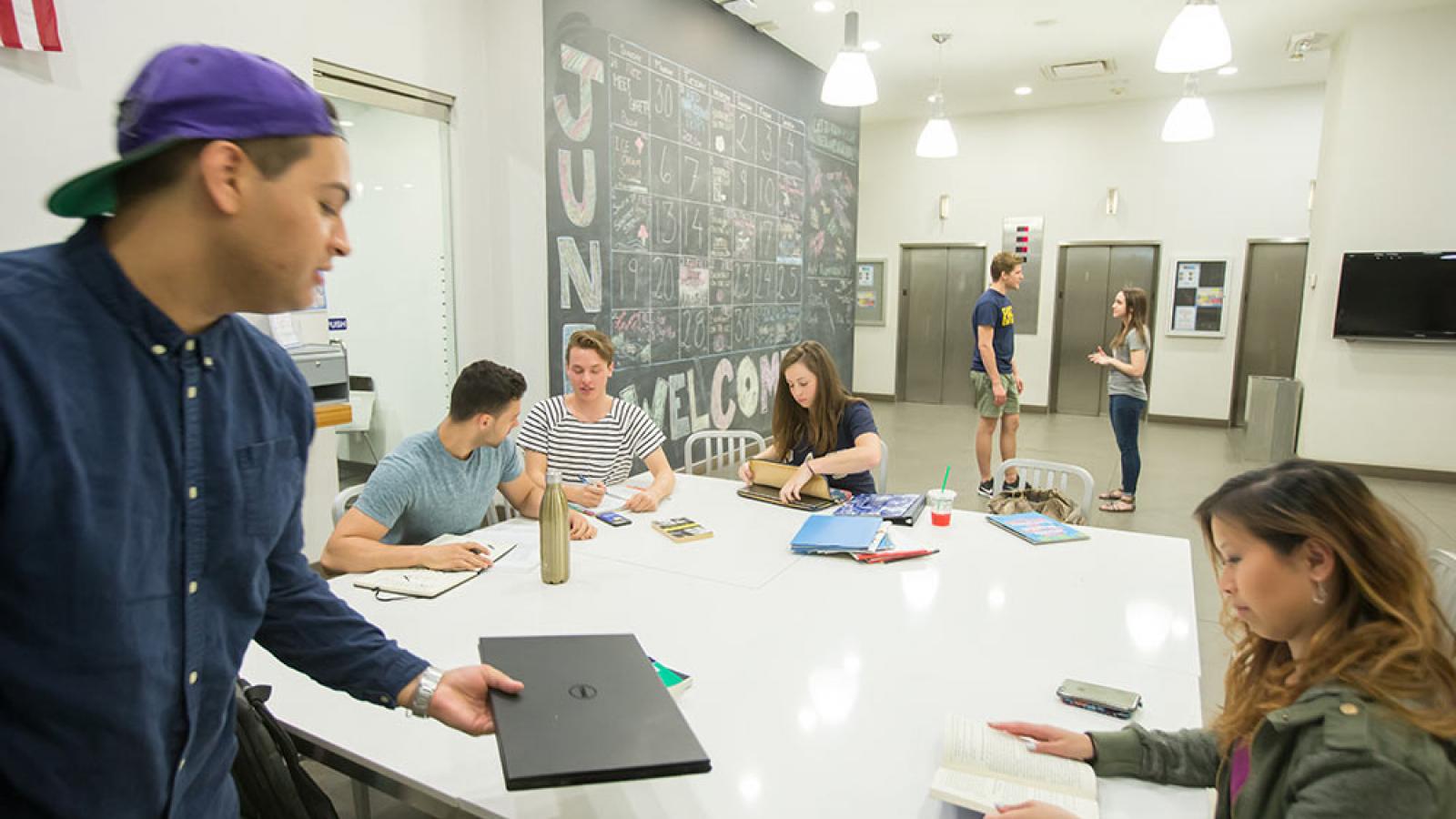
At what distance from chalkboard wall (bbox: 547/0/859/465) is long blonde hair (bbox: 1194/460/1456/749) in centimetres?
372

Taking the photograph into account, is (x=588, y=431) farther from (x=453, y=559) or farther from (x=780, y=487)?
(x=453, y=559)

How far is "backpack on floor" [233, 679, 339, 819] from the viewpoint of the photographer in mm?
1260

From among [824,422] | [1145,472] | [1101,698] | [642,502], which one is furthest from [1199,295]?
[1101,698]

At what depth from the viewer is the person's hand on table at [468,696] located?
119 cm

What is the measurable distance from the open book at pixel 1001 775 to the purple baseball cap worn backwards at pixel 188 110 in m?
1.24

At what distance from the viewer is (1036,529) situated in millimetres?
2623

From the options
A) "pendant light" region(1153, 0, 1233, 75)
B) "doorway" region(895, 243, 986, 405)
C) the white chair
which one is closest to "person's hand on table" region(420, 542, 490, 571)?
"pendant light" region(1153, 0, 1233, 75)

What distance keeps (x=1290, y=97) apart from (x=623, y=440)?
26.6 ft

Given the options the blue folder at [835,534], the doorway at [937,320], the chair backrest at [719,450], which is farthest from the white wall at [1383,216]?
the blue folder at [835,534]

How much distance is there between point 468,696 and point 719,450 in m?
3.62

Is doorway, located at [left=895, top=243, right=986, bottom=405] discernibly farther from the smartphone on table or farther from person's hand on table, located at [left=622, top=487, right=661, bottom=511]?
the smartphone on table

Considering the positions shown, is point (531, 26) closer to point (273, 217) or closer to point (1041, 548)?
point (1041, 548)

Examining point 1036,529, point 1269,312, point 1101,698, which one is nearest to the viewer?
point 1101,698

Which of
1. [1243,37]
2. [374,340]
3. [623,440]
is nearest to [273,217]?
[623,440]
